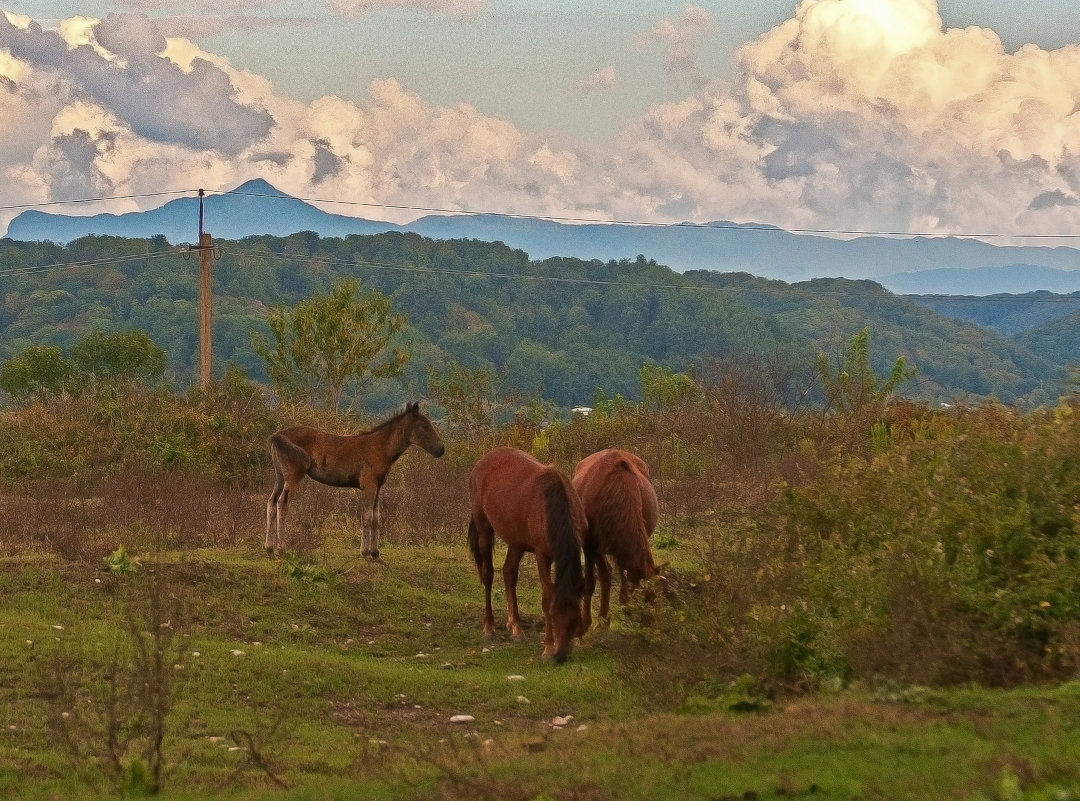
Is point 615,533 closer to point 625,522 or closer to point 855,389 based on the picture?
point 625,522

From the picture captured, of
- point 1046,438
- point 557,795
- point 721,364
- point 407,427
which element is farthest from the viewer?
point 721,364

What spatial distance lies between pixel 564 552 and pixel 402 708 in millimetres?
1894

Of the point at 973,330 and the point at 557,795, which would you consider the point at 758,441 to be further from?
the point at 973,330

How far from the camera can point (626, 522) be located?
12.3 m

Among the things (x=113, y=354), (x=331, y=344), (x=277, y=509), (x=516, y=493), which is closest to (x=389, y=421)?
(x=277, y=509)

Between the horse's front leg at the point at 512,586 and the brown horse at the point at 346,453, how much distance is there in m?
4.50

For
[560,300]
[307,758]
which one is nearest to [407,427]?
[307,758]

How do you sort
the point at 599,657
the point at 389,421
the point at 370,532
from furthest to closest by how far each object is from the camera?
the point at 389,421
the point at 370,532
the point at 599,657

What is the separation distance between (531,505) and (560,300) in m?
88.4

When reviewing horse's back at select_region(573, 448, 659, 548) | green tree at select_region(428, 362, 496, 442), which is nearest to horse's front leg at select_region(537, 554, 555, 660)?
horse's back at select_region(573, 448, 659, 548)

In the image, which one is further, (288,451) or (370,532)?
(288,451)

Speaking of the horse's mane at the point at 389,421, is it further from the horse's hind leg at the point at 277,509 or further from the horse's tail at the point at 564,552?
the horse's tail at the point at 564,552

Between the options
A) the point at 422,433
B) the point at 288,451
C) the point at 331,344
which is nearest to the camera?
the point at 288,451

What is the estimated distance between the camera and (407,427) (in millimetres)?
17984
